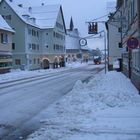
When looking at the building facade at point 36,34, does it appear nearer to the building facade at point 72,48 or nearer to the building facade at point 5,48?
the building facade at point 5,48

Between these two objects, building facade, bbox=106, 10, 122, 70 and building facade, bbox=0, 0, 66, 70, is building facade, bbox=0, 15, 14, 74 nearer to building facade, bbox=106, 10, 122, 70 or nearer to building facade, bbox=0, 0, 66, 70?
building facade, bbox=0, 0, 66, 70

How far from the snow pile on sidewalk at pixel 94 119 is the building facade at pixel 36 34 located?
4308cm

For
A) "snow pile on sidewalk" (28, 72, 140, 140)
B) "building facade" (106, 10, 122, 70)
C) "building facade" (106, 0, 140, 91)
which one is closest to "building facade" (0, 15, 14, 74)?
"building facade" (106, 10, 122, 70)

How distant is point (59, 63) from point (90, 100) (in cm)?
6064

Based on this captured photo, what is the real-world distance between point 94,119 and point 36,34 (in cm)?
5761

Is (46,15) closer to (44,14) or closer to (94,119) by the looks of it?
(44,14)

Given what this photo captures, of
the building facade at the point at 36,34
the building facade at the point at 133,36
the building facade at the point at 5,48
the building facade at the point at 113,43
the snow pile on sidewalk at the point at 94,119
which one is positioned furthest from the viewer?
the building facade at the point at 36,34

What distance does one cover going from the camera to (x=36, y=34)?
67688mm

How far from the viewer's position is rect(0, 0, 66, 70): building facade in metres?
Answer: 60.5

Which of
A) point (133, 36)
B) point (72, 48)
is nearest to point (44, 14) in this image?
point (72, 48)

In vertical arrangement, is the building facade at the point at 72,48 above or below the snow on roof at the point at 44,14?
below

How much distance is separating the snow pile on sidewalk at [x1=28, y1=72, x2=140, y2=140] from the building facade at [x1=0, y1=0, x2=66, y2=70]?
43.1 metres

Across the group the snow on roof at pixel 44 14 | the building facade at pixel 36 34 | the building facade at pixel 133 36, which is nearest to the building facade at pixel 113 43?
the building facade at pixel 36 34

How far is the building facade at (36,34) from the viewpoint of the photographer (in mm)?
60531
